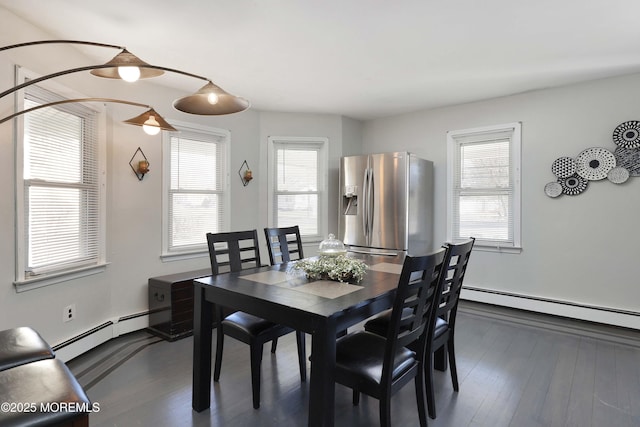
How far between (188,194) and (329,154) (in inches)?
76.0

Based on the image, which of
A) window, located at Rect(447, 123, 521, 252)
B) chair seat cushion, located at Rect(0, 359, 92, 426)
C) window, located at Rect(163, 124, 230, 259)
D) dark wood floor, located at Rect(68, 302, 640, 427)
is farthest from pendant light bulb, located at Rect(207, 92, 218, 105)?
window, located at Rect(447, 123, 521, 252)

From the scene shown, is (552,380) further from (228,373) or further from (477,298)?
(228,373)

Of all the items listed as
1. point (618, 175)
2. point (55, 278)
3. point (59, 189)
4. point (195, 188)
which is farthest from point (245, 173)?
point (618, 175)

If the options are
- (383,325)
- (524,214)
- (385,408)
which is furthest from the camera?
(524,214)

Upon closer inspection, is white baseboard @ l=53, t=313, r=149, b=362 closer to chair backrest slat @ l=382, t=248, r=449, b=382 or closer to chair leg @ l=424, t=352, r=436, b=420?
chair backrest slat @ l=382, t=248, r=449, b=382

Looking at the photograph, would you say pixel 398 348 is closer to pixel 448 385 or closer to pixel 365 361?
pixel 365 361

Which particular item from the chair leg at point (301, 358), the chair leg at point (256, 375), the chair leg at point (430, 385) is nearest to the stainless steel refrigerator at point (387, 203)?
the chair leg at point (301, 358)

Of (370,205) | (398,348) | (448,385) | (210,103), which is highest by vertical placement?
(210,103)

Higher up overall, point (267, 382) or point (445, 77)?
point (445, 77)

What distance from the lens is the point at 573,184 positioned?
3631 mm

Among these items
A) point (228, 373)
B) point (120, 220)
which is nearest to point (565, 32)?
point (228, 373)

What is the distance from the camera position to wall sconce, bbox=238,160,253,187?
4.39 metres

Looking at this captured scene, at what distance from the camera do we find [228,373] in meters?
2.55

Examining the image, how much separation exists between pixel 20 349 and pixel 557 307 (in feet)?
14.8
